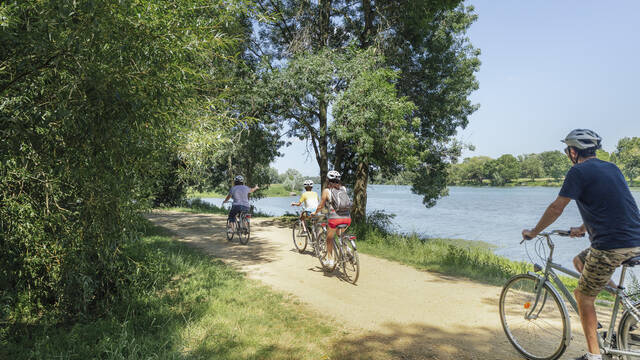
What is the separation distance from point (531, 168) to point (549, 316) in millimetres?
102130

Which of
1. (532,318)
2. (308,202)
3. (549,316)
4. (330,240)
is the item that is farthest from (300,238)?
(549,316)

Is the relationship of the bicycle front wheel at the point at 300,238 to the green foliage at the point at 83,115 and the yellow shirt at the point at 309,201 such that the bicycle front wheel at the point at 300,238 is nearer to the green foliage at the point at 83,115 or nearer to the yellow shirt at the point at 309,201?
the yellow shirt at the point at 309,201

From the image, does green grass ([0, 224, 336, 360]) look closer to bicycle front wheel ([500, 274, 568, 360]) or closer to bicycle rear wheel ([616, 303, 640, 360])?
bicycle front wheel ([500, 274, 568, 360])

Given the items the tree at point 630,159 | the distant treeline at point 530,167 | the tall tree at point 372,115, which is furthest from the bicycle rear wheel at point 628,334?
the tree at point 630,159

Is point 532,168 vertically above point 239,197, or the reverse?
point 532,168

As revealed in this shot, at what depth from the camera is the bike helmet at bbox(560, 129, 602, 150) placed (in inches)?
122

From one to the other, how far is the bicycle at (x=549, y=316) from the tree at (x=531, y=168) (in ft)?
322

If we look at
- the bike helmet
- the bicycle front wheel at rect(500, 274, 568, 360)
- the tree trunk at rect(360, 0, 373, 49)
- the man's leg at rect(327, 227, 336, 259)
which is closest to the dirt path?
the bicycle front wheel at rect(500, 274, 568, 360)

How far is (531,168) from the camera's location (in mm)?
91062

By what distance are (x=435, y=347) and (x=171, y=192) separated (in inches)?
853

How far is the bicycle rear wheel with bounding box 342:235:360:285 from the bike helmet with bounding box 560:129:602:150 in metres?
4.06

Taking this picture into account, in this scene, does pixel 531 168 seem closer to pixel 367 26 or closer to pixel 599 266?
pixel 367 26

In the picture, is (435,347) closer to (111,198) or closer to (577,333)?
(577,333)

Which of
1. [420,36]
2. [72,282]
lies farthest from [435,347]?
[420,36]
